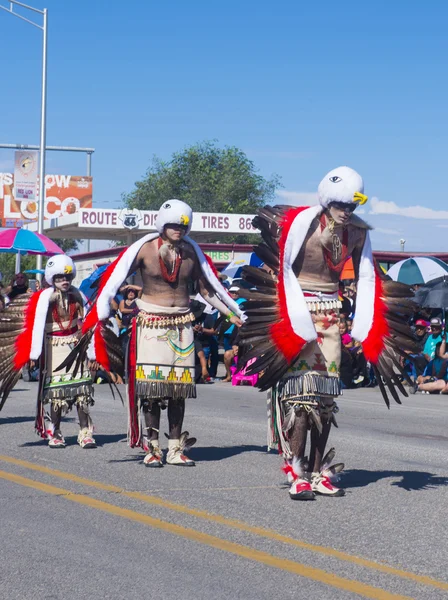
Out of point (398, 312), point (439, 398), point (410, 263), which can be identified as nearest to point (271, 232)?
point (398, 312)

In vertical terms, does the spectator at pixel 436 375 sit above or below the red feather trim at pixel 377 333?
below

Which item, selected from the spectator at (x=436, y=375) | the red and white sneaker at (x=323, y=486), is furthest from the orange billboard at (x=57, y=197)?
the red and white sneaker at (x=323, y=486)

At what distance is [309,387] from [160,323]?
1.84 m

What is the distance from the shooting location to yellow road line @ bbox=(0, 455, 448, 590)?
5.30m

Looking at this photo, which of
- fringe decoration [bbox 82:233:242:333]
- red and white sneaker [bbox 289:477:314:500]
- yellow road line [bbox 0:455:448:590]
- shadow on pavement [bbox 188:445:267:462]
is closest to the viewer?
yellow road line [bbox 0:455:448:590]

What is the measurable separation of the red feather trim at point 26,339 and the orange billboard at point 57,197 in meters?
73.9

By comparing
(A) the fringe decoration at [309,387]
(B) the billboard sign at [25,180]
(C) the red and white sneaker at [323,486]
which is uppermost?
(B) the billboard sign at [25,180]

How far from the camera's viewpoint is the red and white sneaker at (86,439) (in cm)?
1002

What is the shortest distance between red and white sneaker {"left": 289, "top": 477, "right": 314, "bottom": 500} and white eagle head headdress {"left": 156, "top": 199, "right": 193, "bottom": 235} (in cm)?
243

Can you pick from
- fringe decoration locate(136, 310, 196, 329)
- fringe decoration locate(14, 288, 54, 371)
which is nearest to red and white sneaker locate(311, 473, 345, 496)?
fringe decoration locate(136, 310, 196, 329)

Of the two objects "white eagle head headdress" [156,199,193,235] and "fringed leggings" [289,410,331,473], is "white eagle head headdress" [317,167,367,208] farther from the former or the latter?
"white eagle head headdress" [156,199,193,235]

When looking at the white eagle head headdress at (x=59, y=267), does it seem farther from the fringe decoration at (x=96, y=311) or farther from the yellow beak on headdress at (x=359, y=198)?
the yellow beak on headdress at (x=359, y=198)

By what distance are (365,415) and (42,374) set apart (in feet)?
17.0

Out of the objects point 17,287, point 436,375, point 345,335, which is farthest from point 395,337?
point 17,287
